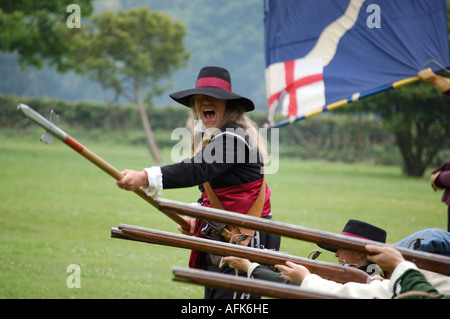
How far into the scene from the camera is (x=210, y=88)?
13.8 ft

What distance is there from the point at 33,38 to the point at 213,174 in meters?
24.0

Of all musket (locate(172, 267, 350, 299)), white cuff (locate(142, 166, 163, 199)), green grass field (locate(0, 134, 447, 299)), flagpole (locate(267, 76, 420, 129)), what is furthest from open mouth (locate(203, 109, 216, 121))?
green grass field (locate(0, 134, 447, 299))

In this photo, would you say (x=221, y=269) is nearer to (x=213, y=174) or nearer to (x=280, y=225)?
(x=213, y=174)

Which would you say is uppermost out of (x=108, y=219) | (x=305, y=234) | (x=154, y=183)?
(x=154, y=183)

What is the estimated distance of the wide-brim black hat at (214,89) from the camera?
4.11 m

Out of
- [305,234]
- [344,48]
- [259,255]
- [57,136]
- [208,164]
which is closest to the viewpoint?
[305,234]

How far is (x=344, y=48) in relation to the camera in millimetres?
6773

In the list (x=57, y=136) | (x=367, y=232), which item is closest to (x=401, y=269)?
(x=367, y=232)

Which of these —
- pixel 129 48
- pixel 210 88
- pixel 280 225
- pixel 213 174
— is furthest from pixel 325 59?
pixel 129 48

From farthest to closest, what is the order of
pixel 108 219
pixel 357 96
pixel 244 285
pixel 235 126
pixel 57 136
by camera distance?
pixel 108 219, pixel 357 96, pixel 235 126, pixel 57 136, pixel 244 285

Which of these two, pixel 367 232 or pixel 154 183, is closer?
pixel 154 183

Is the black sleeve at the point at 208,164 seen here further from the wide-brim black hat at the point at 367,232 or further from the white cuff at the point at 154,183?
the wide-brim black hat at the point at 367,232

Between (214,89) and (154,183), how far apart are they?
40.8 inches

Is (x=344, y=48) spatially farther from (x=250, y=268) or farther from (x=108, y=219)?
(x=108, y=219)
